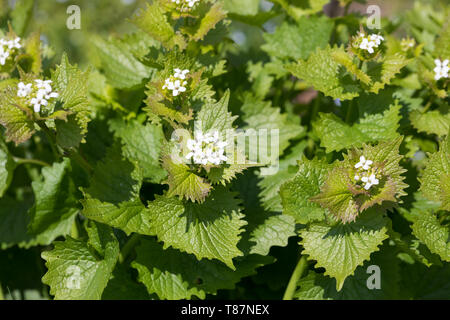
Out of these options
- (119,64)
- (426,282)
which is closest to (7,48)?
(119,64)

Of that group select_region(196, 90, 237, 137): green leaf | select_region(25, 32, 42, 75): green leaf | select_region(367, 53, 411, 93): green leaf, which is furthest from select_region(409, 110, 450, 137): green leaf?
select_region(25, 32, 42, 75): green leaf

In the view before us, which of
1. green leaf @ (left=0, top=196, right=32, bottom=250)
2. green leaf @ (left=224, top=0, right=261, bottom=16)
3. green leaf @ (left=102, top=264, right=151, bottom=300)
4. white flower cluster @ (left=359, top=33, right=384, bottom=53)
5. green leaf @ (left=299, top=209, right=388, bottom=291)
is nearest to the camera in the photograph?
green leaf @ (left=299, top=209, right=388, bottom=291)

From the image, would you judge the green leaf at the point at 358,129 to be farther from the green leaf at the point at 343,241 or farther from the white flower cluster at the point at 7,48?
the white flower cluster at the point at 7,48

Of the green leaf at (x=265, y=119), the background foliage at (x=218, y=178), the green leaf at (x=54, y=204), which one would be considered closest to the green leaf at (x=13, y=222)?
the background foliage at (x=218, y=178)

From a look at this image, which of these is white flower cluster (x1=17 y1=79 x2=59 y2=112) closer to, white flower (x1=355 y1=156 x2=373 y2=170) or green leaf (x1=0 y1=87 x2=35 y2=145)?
green leaf (x1=0 y1=87 x2=35 y2=145)

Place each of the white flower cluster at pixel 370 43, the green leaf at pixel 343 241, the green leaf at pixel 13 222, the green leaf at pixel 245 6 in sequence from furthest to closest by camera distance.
Result: the green leaf at pixel 245 6, the green leaf at pixel 13 222, the white flower cluster at pixel 370 43, the green leaf at pixel 343 241

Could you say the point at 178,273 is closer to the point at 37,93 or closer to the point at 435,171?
the point at 37,93
